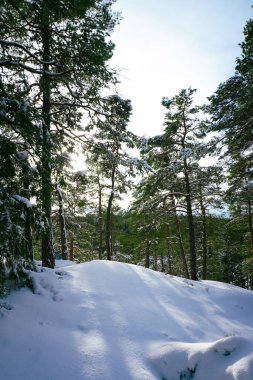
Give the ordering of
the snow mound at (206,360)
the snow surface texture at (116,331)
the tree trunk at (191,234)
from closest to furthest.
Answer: the snow mound at (206,360) → the snow surface texture at (116,331) → the tree trunk at (191,234)

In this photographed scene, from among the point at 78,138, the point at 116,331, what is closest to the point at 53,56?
the point at 78,138

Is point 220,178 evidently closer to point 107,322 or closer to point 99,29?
point 99,29

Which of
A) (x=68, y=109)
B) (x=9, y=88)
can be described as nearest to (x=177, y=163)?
(x=68, y=109)

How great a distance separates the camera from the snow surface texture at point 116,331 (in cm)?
430

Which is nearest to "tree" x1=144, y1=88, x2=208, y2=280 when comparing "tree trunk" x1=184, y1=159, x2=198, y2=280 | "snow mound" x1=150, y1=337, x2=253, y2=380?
"tree trunk" x1=184, y1=159, x2=198, y2=280

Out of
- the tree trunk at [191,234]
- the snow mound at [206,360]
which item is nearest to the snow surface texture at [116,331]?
the snow mound at [206,360]

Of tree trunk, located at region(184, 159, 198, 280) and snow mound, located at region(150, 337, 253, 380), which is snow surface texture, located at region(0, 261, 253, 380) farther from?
tree trunk, located at region(184, 159, 198, 280)

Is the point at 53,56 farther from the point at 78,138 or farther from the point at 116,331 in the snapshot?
the point at 116,331

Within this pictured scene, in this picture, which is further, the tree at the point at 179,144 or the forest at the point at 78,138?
the tree at the point at 179,144

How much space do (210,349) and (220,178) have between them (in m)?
12.6

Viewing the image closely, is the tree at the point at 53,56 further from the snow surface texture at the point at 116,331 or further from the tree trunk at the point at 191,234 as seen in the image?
the tree trunk at the point at 191,234

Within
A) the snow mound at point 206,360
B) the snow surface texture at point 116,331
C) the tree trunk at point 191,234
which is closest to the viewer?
the snow mound at point 206,360

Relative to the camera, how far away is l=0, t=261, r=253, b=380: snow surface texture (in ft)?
14.1

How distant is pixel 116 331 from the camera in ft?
18.4
